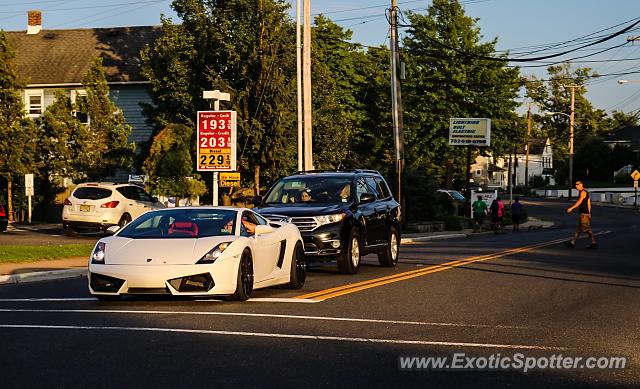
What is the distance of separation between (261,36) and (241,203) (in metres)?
7.60

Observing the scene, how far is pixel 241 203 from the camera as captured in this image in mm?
46031

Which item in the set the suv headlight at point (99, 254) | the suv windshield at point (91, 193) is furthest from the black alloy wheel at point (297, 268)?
the suv windshield at point (91, 193)

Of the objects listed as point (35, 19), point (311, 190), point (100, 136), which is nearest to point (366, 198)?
point (311, 190)

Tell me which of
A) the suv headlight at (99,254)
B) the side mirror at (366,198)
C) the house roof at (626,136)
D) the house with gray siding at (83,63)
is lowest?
the suv headlight at (99,254)

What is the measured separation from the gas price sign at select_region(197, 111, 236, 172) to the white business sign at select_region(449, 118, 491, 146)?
41701mm

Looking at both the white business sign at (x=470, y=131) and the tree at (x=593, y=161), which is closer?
the white business sign at (x=470, y=131)

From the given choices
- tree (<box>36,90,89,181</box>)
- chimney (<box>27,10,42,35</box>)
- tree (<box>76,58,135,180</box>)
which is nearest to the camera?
tree (<box>36,90,89,181</box>)

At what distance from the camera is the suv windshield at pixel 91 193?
33.1 meters

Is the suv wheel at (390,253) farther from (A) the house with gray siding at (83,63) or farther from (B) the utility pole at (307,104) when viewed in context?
(A) the house with gray siding at (83,63)

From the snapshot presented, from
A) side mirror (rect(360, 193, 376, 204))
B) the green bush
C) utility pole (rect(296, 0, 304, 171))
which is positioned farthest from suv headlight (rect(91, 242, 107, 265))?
the green bush

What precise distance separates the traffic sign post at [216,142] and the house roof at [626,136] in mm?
128090

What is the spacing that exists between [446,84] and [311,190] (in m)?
56.9

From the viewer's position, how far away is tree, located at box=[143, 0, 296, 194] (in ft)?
142

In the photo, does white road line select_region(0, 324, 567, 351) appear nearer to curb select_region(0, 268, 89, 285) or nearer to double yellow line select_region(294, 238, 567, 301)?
double yellow line select_region(294, 238, 567, 301)
